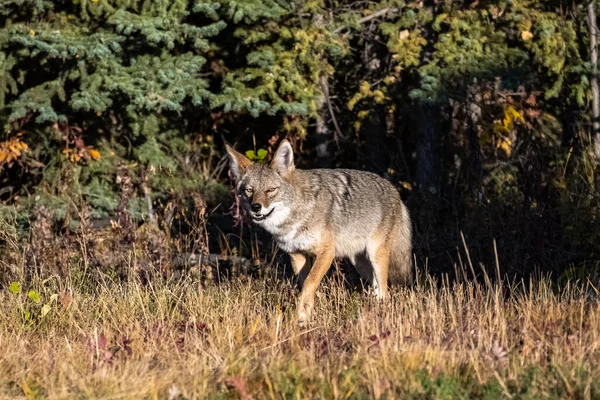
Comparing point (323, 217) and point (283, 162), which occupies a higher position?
point (283, 162)

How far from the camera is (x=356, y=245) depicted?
8.53 meters

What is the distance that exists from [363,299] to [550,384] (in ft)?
9.31

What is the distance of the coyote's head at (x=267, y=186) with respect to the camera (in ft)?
25.7

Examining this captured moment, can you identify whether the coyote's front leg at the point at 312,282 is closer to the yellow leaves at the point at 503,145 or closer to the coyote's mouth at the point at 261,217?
the coyote's mouth at the point at 261,217

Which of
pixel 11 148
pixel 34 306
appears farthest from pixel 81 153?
pixel 34 306

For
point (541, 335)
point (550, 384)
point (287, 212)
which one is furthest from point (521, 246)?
point (550, 384)

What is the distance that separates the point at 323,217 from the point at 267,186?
0.61 meters

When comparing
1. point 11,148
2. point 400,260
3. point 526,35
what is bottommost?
point 400,260

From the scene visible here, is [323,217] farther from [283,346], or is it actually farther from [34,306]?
[34,306]

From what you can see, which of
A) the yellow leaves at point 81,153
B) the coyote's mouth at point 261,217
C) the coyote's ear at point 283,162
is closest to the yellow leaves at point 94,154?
the yellow leaves at point 81,153

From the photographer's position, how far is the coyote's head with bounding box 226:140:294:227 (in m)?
7.83

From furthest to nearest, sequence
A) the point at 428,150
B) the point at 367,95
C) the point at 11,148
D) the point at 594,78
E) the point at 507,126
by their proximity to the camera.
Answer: the point at 428,150 → the point at 367,95 → the point at 11,148 → the point at 507,126 → the point at 594,78

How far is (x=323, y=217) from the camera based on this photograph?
8.12 meters

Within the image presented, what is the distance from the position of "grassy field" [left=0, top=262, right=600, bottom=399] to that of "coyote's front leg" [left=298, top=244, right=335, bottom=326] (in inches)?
4.9
